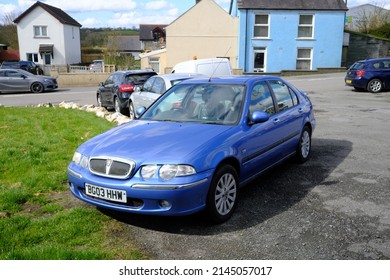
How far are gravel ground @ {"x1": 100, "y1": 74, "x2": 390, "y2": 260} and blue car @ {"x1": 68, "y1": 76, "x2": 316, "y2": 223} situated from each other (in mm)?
302

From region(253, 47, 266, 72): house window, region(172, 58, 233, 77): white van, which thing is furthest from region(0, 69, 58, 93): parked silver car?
region(253, 47, 266, 72): house window

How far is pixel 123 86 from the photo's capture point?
13234 mm

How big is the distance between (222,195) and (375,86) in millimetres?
17647

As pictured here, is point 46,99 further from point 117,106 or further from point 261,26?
point 261,26

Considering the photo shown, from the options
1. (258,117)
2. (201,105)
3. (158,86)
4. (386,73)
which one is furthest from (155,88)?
(386,73)

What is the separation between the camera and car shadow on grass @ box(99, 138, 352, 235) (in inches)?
176

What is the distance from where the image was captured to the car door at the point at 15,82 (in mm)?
25281

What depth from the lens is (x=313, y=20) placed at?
33.9 meters

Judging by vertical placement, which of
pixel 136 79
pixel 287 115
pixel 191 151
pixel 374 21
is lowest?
pixel 191 151

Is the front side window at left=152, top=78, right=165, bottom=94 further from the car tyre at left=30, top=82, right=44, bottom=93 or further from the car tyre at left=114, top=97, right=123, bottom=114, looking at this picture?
the car tyre at left=30, top=82, right=44, bottom=93

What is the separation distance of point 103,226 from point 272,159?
256 centimetres

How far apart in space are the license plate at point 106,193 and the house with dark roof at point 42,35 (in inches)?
2122
